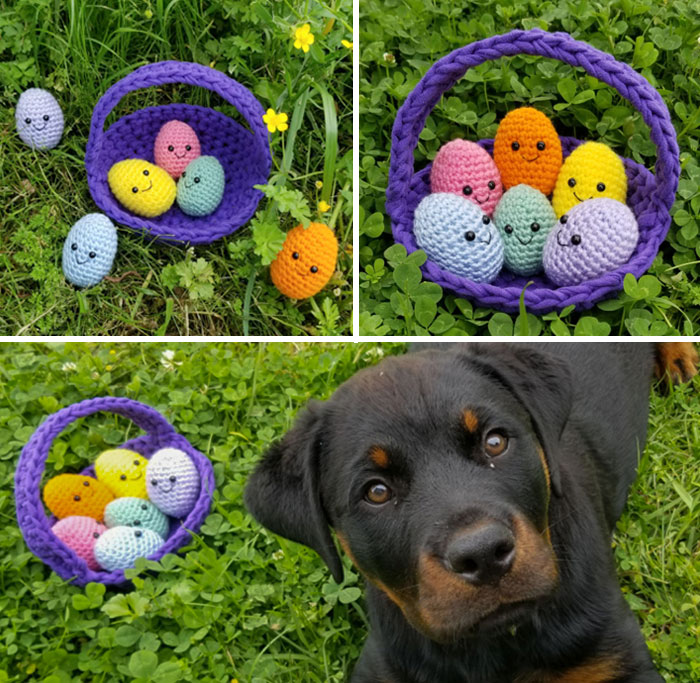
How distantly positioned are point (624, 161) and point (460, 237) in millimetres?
787

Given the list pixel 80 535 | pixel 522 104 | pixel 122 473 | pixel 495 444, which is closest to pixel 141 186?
pixel 122 473

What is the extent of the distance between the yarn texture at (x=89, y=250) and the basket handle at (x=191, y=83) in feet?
1.38

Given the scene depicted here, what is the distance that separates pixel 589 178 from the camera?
3221 millimetres

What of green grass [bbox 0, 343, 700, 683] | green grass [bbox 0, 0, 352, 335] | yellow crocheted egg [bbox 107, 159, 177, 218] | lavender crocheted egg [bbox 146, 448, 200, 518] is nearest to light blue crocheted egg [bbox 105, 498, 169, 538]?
lavender crocheted egg [bbox 146, 448, 200, 518]

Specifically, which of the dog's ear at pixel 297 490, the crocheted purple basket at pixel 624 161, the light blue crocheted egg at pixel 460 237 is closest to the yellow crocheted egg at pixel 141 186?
the crocheted purple basket at pixel 624 161

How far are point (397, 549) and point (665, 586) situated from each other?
1.29 meters

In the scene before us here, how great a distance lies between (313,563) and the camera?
2998 mm

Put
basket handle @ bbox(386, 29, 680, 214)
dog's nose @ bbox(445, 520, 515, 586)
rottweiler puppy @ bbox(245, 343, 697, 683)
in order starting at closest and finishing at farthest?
1. dog's nose @ bbox(445, 520, 515, 586)
2. rottweiler puppy @ bbox(245, 343, 697, 683)
3. basket handle @ bbox(386, 29, 680, 214)

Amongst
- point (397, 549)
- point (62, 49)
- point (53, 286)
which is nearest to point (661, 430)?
point (397, 549)

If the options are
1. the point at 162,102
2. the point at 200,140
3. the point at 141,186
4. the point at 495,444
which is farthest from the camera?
the point at 162,102

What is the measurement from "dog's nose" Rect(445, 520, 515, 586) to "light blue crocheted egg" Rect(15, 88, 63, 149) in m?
2.59

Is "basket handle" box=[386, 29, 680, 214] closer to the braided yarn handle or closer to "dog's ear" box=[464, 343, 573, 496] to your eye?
the braided yarn handle

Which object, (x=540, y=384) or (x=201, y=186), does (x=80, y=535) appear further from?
(x=540, y=384)

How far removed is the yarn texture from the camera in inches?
132
